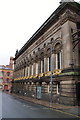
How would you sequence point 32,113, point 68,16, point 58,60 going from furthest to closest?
point 58,60, point 68,16, point 32,113

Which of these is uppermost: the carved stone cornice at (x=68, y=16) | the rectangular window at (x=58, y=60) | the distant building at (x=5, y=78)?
the carved stone cornice at (x=68, y=16)

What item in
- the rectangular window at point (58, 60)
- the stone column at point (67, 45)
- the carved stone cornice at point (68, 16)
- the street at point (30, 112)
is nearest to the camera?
the street at point (30, 112)

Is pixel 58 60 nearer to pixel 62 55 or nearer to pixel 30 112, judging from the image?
pixel 62 55

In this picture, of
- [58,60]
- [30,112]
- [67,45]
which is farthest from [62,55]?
[30,112]

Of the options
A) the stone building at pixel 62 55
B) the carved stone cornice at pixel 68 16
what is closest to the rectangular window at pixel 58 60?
the stone building at pixel 62 55

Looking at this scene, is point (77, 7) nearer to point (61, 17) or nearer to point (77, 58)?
point (61, 17)

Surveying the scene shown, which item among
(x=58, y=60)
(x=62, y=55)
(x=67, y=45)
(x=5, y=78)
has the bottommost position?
→ (x=5, y=78)

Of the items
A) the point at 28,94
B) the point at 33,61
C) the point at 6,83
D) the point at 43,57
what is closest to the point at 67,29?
the point at 43,57

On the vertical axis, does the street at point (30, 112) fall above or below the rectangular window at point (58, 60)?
below

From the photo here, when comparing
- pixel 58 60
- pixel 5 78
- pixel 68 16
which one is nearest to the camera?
pixel 68 16

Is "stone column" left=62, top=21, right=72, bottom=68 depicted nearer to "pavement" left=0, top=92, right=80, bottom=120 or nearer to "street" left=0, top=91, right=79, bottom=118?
"pavement" left=0, top=92, right=80, bottom=120

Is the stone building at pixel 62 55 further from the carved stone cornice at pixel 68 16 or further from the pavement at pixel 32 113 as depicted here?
the pavement at pixel 32 113

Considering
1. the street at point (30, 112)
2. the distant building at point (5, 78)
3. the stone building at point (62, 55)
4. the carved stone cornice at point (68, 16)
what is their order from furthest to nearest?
the distant building at point (5, 78), the carved stone cornice at point (68, 16), the stone building at point (62, 55), the street at point (30, 112)

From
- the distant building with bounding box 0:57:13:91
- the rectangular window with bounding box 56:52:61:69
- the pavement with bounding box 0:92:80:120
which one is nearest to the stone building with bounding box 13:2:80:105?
the rectangular window with bounding box 56:52:61:69
